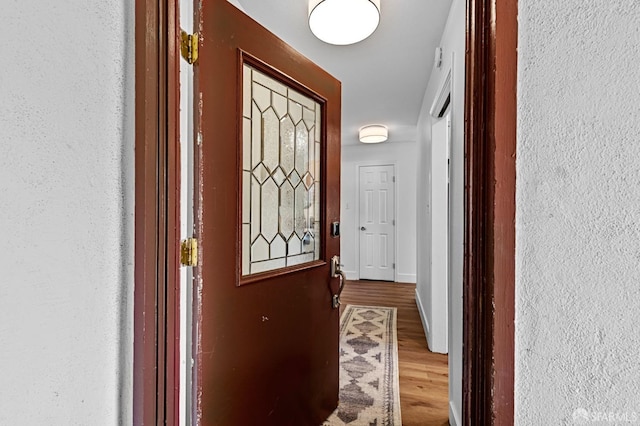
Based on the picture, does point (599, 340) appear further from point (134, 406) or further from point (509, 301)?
point (134, 406)

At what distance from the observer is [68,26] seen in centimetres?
70

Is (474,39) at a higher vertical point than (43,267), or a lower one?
higher

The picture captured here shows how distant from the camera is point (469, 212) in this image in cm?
73

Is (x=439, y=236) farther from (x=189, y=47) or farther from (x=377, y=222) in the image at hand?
(x=377, y=222)

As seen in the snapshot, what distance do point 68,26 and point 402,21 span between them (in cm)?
177

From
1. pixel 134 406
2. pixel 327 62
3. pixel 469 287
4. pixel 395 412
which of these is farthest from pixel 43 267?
pixel 327 62

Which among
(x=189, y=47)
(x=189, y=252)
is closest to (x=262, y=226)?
(x=189, y=252)

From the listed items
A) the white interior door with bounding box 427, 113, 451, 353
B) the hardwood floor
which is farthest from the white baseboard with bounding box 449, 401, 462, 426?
the white interior door with bounding box 427, 113, 451, 353

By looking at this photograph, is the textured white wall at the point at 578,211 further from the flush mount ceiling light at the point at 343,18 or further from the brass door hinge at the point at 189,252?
the flush mount ceiling light at the point at 343,18

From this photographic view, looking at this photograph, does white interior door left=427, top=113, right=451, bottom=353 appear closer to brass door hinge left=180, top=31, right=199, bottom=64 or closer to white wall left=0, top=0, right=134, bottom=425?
brass door hinge left=180, top=31, right=199, bottom=64

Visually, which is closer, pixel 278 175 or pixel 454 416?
pixel 278 175

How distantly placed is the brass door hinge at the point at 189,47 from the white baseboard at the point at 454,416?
197 cm

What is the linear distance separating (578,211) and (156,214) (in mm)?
939

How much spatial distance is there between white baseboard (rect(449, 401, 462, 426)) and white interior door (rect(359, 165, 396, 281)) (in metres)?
3.69
